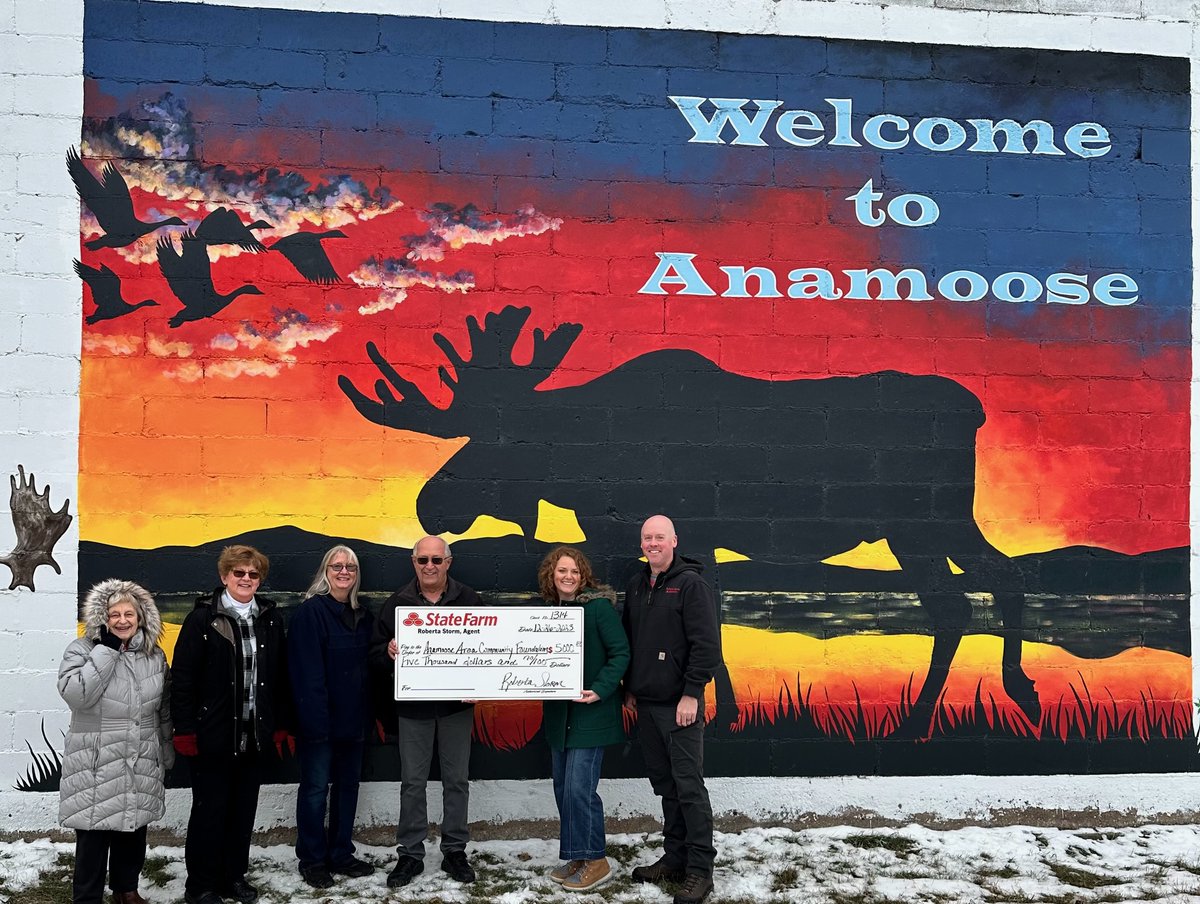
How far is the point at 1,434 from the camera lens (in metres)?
5.39

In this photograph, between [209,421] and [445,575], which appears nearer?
[445,575]

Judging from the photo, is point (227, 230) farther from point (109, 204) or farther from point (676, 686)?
point (676, 686)

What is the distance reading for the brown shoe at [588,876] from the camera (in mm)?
4902

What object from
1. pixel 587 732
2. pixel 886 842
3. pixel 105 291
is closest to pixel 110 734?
pixel 587 732

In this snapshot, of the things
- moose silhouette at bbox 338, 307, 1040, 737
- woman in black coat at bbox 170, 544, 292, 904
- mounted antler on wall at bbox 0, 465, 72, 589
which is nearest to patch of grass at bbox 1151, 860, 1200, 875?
moose silhouette at bbox 338, 307, 1040, 737

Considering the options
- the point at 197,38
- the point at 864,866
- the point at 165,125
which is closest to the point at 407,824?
the point at 864,866

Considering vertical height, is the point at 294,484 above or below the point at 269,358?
below

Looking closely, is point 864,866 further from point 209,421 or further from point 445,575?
point 209,421

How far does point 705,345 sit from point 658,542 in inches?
51.6

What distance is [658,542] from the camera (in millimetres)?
4926

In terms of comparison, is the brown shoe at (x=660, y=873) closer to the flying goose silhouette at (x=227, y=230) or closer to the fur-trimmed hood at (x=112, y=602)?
the fur-trimmed hood at (x=112, y=602)

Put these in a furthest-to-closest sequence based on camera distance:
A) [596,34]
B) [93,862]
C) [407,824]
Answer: [596,34], [407,824], [93,862]

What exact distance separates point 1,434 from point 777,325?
13.2 ft

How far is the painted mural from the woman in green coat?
0.65m
